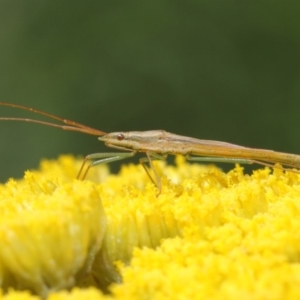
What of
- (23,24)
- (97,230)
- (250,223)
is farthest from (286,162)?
(23,24)

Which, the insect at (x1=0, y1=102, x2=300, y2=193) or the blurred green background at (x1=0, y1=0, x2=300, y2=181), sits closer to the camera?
the insect at (x1=0, y1=102, x2=300, y2=193)

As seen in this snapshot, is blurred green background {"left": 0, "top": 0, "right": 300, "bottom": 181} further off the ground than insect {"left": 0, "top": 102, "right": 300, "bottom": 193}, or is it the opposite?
blurred green background {"left": 0, "top": 0, "right": 300, "bottom": 181}

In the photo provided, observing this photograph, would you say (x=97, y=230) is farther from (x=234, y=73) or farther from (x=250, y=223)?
(x=234, y=73)

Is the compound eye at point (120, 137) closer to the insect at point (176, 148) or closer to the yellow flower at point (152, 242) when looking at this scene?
the insect at point (176, 148)

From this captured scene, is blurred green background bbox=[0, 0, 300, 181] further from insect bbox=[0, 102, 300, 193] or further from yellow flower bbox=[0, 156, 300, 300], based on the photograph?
yellow flower bbox=[0, 156, 300, 300]

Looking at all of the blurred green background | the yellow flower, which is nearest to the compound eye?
the yellow flower

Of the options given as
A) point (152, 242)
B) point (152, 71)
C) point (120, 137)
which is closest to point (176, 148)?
point (120, 137)

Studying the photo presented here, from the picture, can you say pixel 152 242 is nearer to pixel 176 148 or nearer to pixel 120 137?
pixel 176 148
